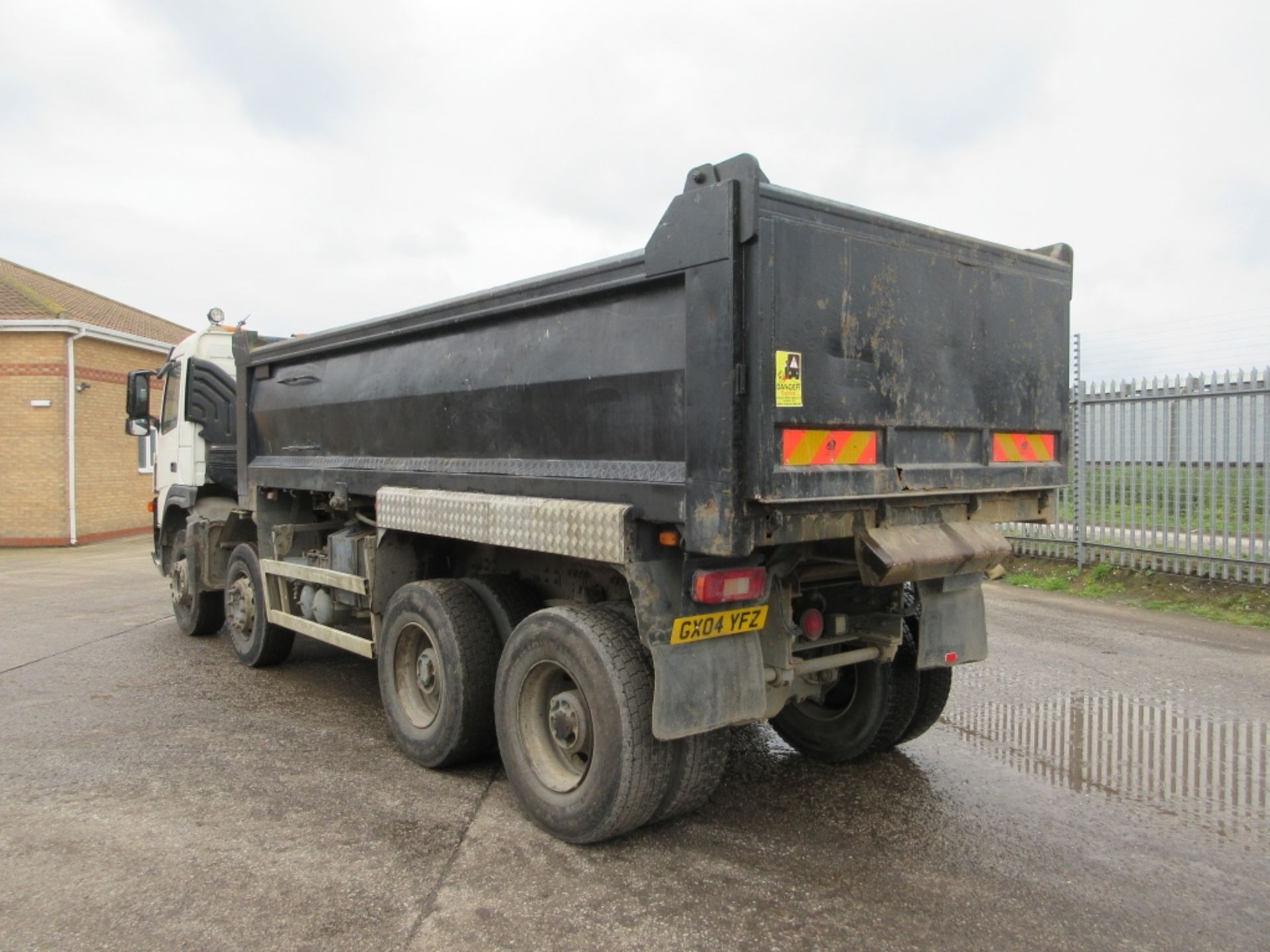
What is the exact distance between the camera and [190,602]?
7.95m

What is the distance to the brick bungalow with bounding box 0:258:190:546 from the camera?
18.4 meters

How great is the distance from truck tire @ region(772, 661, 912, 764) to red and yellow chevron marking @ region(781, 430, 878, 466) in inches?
55.3

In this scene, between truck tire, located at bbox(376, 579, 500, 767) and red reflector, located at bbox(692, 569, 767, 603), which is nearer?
red reflector, located at bbox(692, 569, 767, 603)

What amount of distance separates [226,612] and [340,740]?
2351 mm

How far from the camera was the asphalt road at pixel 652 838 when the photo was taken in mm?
3117

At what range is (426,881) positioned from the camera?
11.3 feet

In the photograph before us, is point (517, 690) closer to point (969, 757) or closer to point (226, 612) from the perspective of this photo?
point (969, 757)

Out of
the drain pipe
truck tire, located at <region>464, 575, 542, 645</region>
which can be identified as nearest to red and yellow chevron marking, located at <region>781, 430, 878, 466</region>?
truck tire, located at <region>464, 575, 542, 645</region>

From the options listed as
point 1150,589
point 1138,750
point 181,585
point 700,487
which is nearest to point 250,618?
point 181,585

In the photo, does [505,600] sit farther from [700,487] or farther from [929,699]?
[929,699]

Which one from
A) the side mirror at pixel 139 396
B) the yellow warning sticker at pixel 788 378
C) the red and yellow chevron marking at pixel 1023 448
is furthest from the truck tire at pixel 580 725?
the side mirror at pixel 139 396

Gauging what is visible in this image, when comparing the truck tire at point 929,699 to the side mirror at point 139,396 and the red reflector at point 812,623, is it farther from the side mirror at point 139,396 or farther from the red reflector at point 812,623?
the side mirror at point 139,396

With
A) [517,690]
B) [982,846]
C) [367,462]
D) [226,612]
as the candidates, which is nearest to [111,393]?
[226,612]

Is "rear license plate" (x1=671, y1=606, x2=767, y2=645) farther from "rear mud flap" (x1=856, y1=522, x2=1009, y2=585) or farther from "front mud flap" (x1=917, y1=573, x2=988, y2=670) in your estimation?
"front mud flap" (x1=917, y1=573, x2=988, y2=670)
